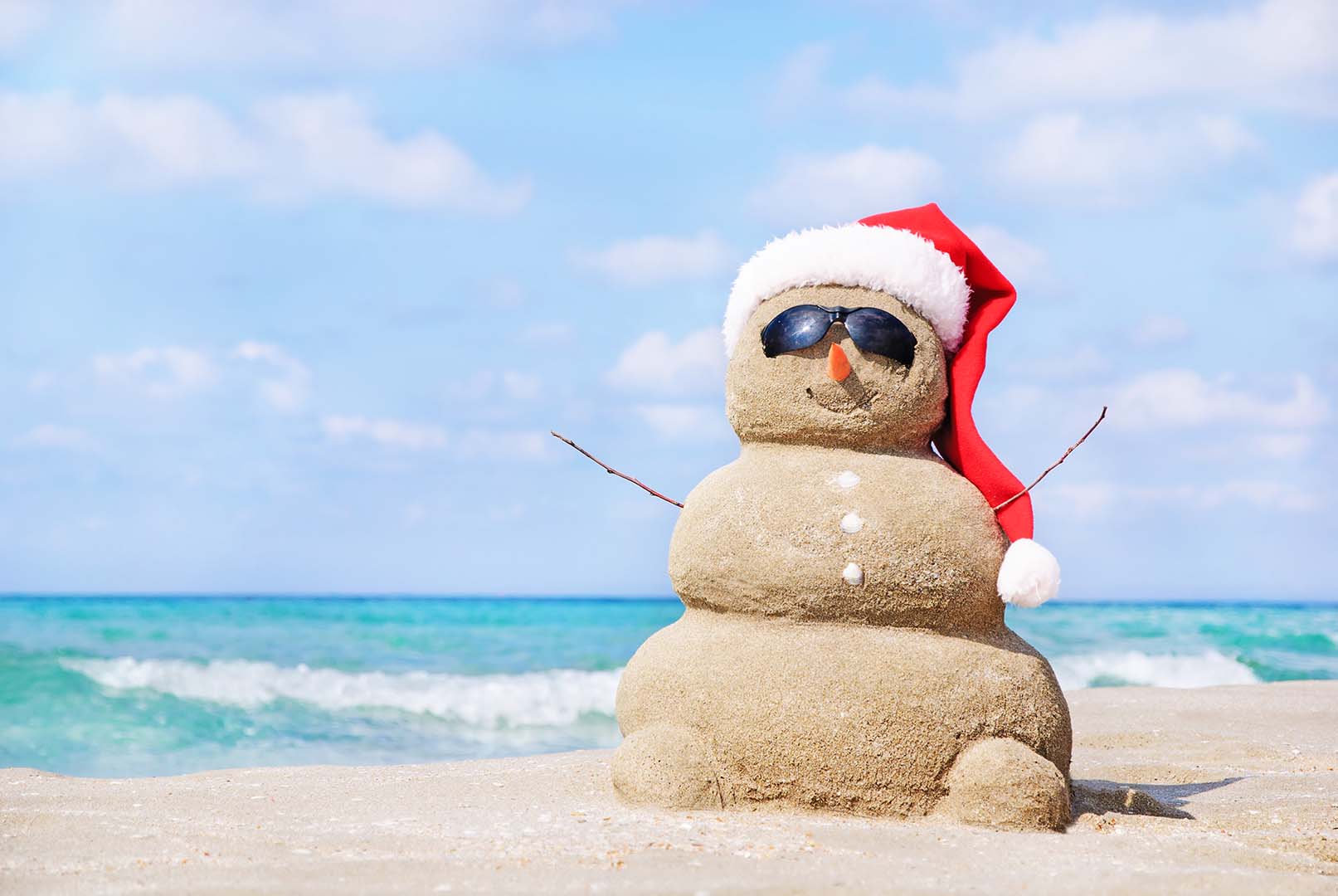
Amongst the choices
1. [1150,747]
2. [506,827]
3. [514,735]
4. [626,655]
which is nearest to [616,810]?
[506,827]

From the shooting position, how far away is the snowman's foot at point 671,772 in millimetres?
4887

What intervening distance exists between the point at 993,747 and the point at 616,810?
154 centimetres

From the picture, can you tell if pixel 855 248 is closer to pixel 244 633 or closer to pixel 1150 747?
pixel 1150 747

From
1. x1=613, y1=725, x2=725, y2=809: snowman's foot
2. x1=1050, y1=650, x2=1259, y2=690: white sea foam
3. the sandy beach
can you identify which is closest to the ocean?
x1=1050, y1=650, x2=1259, y2=690: white sea foam

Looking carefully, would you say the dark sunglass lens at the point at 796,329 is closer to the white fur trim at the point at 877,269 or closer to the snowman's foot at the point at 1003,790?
the white fur trim at the point at 877,269

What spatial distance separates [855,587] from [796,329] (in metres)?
1.15

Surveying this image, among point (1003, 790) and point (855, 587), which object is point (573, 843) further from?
point (1003, 790)

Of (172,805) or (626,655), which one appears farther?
(626,655)

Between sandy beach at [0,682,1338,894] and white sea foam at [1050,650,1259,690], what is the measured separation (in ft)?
42.2

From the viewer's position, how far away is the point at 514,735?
13.1 meters

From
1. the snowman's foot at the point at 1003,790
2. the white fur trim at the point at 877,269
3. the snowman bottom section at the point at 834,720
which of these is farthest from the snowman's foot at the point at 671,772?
the white fur trim at the point at 877,269

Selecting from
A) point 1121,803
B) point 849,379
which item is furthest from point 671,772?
point 1121,803

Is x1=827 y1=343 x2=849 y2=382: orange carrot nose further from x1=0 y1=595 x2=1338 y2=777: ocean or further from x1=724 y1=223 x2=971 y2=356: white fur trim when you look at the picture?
A: x1=0 y1=595 x2=1338 y2=777: ocean

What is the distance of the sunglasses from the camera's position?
17.2ft
